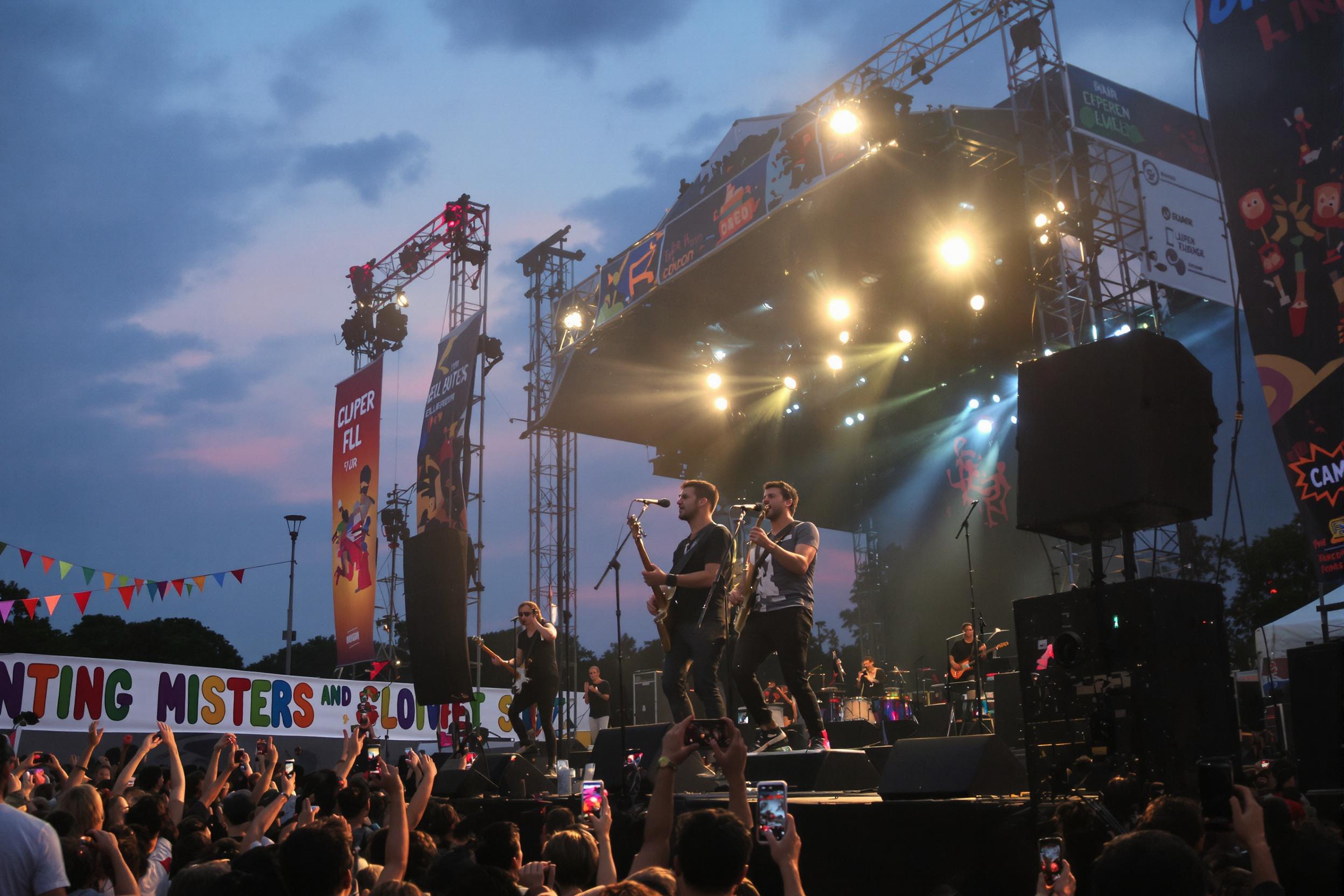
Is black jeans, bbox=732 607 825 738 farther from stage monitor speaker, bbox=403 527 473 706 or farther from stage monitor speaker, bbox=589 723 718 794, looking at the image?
stage monitor speaker, bbox=403 527 473 706

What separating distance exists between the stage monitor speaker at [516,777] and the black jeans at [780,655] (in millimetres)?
1833

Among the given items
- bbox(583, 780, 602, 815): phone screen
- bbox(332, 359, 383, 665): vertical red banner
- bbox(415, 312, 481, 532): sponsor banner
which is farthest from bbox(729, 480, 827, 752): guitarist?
bbox(332, 359, 383, 665): vertical red banner

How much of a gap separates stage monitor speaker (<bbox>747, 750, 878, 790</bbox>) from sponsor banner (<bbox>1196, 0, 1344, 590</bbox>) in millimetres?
3152

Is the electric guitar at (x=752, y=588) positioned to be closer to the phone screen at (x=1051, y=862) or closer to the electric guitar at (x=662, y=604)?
the electric guitar at (x=662, y=604)

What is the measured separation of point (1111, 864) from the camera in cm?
199

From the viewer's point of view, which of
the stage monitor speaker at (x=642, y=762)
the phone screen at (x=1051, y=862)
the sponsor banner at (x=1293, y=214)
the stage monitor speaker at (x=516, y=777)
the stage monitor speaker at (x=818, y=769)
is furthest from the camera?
the stage monitor speaker at (x=516, y=777)

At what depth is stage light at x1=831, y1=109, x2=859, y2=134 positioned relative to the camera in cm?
1362

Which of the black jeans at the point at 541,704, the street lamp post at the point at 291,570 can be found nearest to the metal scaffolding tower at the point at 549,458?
the street lamp post at the point at 291,570

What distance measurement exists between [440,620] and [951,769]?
16.7ft

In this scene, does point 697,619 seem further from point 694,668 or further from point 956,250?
point 956,250

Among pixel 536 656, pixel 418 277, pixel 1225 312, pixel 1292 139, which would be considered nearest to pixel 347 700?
pixel 536 656

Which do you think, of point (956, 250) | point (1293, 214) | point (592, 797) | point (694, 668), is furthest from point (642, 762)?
point (956, 250)

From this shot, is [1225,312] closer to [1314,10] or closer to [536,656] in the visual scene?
[1314,10]

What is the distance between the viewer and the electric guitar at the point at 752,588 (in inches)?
249
